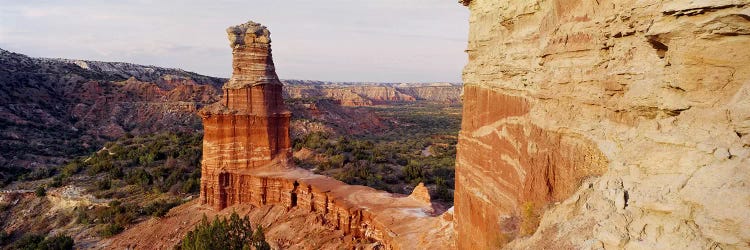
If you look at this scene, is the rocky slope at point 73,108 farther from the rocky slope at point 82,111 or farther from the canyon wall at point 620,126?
the canyon wall at point 620,126

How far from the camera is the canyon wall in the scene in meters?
2.84

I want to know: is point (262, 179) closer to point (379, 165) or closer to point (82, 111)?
point (379, 165)

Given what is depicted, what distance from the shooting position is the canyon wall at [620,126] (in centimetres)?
284

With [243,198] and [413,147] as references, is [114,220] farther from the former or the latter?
[413,147]

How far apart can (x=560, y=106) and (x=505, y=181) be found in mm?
1501

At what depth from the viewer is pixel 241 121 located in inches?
643

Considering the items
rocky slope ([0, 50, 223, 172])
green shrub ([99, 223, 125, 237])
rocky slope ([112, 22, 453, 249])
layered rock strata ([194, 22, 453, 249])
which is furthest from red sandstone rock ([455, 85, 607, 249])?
rocky slope ([0, 50, 223, 172])

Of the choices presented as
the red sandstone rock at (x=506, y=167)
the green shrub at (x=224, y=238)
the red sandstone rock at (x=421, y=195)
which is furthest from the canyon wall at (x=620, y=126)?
the green shrub at (x=224, y=238)

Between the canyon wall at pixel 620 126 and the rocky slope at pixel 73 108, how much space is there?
3778 centimetres

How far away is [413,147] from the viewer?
40.0 metres

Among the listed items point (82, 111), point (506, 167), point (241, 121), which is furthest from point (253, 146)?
point (82, 111)

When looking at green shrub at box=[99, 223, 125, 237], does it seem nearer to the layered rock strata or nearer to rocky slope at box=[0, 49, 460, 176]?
the layered rock strata

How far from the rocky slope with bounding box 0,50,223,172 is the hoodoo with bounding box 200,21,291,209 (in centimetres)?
2493

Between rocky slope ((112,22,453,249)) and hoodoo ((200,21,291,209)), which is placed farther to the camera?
hoodoo ((200,21,291,209))
